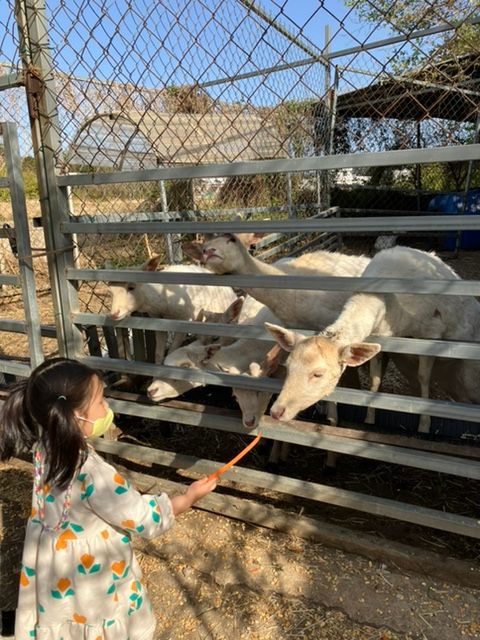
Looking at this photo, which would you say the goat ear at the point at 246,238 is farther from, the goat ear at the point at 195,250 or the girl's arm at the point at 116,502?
the girl's arm at the point at 116,502

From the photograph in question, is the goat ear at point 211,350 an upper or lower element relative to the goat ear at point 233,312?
lower

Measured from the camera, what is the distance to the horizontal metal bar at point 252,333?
230cm

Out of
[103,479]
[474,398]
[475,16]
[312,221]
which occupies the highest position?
[475,16]

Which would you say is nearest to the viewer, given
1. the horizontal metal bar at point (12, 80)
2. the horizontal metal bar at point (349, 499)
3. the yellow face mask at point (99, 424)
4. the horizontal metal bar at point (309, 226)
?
the yellow face mask at point (99, 424)

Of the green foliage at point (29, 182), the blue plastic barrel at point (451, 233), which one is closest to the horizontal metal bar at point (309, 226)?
the green foliage at point (29, 182)

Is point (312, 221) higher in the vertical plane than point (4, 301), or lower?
higher

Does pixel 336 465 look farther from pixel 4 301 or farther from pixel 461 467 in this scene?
pixel 4 301

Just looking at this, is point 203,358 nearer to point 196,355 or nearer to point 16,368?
A: point 196,355

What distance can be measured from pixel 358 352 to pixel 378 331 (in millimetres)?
625

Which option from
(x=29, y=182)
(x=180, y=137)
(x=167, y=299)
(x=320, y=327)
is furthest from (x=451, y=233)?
(x=320, y=327)

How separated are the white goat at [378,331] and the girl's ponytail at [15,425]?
121 centimetres

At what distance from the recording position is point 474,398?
3.64 meters

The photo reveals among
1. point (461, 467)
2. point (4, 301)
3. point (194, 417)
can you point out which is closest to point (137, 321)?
point (194, 417)

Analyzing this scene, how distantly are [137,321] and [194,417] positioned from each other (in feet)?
2.41
